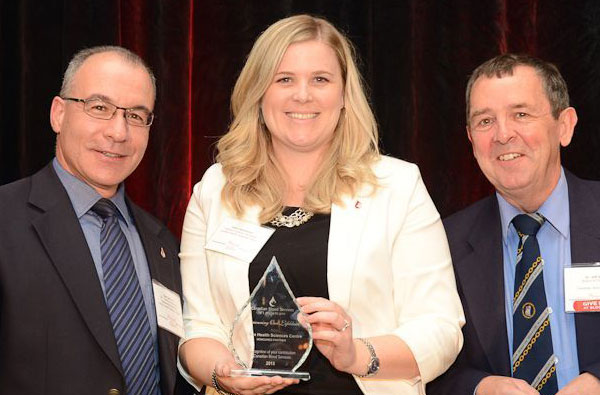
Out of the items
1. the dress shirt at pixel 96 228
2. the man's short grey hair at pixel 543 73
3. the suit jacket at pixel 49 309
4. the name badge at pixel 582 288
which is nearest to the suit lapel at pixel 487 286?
the name badge at pixel 582 288

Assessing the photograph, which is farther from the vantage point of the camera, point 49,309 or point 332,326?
point 49,309

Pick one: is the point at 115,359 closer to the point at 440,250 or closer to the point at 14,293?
the point at 14,293

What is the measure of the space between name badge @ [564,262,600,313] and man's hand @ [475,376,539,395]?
329 mm

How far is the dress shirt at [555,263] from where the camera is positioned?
3.05 metres

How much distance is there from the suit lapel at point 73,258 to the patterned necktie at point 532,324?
141 centimetres

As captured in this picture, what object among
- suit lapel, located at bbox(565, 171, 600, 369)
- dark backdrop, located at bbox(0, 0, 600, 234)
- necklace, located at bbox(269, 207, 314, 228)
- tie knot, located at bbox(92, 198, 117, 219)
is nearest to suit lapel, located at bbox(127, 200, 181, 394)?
tie knot, located at bbox(92, 198, 117, 219)

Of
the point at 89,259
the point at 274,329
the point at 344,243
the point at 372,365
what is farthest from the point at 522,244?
the point at 89,259

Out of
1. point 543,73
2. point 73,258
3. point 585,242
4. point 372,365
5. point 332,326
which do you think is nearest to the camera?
point 332,326

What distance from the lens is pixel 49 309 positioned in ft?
8.86

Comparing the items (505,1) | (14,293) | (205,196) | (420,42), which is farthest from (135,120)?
(505,1)

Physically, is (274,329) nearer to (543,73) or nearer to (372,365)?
(372,365)

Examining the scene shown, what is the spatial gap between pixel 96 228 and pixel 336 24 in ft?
5.77

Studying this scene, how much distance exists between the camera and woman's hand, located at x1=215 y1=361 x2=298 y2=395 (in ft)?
8.35

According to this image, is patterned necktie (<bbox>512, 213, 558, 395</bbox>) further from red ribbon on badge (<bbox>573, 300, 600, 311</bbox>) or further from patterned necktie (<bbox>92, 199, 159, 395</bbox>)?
patterned necktie (<bbox>92, 199, 159, 395</bbox>)
